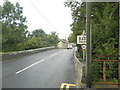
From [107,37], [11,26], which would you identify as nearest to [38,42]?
[11,26]

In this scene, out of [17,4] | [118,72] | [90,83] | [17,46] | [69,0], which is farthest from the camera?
[17,4]

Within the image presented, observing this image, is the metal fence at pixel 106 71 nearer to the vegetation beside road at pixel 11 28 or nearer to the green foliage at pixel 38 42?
the vegetation beside road at pixel 11 28

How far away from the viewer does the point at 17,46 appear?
2828cm

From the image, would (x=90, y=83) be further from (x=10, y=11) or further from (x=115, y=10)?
(x=10, y=11)

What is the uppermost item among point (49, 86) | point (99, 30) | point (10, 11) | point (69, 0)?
point (10, 11)

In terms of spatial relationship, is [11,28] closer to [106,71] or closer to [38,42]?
[38,42]

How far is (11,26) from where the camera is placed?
30.6m

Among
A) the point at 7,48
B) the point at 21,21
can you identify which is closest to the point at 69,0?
the point at 7,48

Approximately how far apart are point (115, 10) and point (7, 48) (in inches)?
912

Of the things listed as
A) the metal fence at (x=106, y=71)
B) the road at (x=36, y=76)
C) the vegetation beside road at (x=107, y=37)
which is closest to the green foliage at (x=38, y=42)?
the road at (x=36, y=76)

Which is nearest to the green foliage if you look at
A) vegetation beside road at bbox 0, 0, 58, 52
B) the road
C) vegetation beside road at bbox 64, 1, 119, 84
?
vegetation beside road at bbox 0, 0, 58, 52

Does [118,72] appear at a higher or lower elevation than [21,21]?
lower

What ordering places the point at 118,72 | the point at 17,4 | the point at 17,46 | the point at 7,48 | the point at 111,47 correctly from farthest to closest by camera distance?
the point at 17,4 < the point at 17,46 < the point at 7,48 < the point at 111,47 < the point at 118,72

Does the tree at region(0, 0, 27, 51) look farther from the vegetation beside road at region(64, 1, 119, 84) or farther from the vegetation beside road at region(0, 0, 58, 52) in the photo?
the vegetation beside road at region(64, 1, 119, 84)
